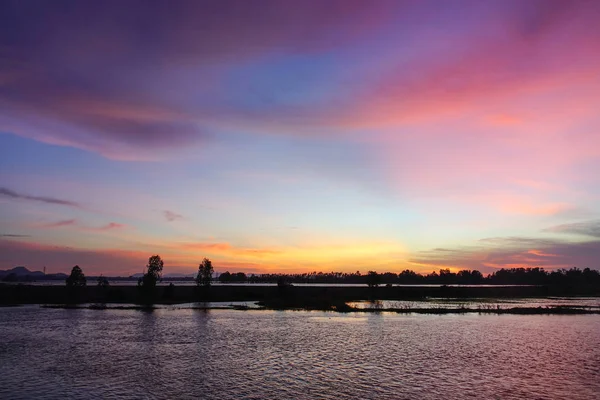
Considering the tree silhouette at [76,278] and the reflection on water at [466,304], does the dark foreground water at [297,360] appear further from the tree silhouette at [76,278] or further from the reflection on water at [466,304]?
the tree silhouette at [76,278]

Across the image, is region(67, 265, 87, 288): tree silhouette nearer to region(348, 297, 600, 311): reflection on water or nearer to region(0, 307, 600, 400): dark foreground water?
region(0, 307, 600, 400): dark foreground water

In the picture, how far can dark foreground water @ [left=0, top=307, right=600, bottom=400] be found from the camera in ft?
130

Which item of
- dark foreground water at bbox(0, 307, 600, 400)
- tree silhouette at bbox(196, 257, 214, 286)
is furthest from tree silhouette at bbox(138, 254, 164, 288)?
dark foreground water at bbox(0, 307, 600, 400)

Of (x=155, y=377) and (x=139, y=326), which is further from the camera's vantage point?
(x=139, y=326)

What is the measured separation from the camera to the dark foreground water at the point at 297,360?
39688 mm

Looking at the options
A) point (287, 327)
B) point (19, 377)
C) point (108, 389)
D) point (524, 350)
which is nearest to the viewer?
point (108, 389)

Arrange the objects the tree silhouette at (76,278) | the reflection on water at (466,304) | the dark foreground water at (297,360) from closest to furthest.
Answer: the dark foreground water at (297,360)
the reflection on water at (466,304)
the tree silhouette at (76,278)

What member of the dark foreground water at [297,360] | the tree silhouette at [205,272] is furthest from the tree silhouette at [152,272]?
the dark foreground water at [297,360]

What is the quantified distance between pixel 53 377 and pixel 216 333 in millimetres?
34374

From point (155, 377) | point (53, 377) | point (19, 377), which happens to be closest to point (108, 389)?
point (155, 377)

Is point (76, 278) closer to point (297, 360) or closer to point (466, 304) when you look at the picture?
point (297, 360)

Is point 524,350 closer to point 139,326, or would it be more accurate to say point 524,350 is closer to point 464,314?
point 464,314

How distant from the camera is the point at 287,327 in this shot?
84.0 m

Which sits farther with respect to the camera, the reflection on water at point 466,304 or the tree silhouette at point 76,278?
the tree silhouette at point 76,278
